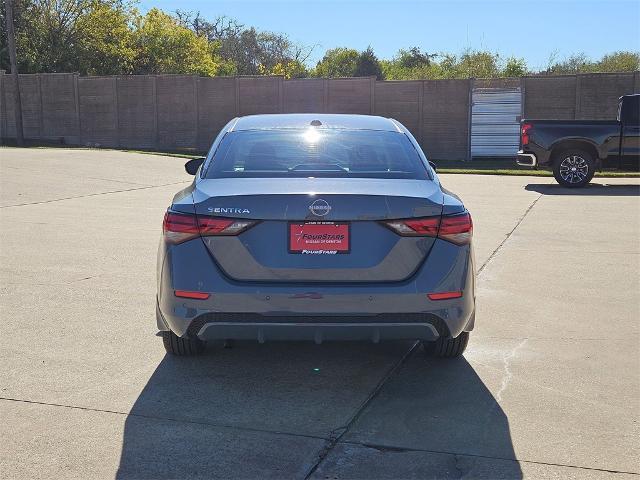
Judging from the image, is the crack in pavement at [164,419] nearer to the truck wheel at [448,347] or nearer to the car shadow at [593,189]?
the truck wheel at [448,347]

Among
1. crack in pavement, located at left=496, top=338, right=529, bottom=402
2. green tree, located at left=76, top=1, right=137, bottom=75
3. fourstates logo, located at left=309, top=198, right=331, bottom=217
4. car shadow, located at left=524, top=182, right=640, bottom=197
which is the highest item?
green tree, located at left=76, top=1, right=137, bottom=75

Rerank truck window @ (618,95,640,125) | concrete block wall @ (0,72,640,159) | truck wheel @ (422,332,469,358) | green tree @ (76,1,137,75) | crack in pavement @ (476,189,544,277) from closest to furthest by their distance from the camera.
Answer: truck wheel @ (422,332,469,358)
crack in pavement @ (476,189,544,277)
truck window @ (618,95,640,125)
concrete block wall @ (0,72,640,159)
green tree @ (76,1,137,75)

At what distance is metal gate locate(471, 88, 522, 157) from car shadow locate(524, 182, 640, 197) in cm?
727

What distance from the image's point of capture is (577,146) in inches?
662

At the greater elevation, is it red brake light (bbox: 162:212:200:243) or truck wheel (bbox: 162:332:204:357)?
red brake light (bbox: 162:212:200:243)

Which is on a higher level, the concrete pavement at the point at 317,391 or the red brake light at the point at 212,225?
the red brake light at the point at 212,225

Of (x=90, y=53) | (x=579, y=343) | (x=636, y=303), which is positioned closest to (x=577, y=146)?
(x=636, y=303)

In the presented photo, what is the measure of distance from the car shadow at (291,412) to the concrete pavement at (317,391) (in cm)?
1

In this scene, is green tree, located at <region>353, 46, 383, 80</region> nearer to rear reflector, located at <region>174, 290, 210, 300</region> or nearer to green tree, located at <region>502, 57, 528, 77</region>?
green tree, located at <region>502, 57, 528, 77</region>

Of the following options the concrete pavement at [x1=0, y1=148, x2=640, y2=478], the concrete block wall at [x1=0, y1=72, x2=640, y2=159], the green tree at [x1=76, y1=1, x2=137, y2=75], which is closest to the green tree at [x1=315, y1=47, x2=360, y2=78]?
the green tree at [x1=76, y1=1, x2=137, y2=75]

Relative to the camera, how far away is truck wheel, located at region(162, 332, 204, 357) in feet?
16.2

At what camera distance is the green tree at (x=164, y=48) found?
46250mm

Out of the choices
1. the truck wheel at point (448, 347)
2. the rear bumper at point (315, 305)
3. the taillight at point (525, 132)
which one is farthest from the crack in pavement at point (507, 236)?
the rear bumper at point (315, 305)

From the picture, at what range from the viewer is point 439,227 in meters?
4.23
